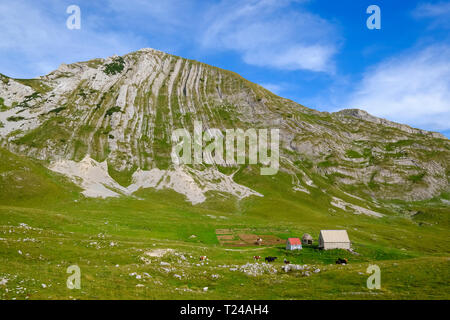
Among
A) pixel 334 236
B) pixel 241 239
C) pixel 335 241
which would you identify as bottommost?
pixel 241 239

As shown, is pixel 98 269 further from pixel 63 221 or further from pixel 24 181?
pixel 24 181

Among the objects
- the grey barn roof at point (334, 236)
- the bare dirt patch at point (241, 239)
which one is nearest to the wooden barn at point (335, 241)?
the grey barn roof at point (334, 236)

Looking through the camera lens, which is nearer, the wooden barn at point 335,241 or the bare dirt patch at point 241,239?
the wooden barn at point 335,241

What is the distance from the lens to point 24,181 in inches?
4702

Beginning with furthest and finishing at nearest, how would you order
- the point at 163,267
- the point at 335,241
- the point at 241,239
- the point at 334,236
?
the point at 241,239 < the point at 334,236 < the point at 335,241 < the point at 163,267

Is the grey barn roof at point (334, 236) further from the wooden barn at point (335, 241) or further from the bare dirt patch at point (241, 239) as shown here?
the bare dirt patch at point (241, 239)

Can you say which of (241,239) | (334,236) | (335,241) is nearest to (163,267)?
(335,241)

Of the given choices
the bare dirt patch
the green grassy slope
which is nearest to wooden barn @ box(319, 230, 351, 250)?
the green grassy slope

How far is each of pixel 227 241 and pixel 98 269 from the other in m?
51.9

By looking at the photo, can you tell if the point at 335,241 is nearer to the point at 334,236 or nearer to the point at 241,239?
the point at 334,236

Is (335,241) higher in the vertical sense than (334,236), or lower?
lower

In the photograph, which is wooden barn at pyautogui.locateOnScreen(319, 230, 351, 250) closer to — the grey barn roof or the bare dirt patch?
the grey barn roof

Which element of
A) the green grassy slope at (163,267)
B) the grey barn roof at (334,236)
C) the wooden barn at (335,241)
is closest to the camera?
the green grassy slope at (163,267)
